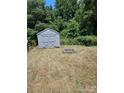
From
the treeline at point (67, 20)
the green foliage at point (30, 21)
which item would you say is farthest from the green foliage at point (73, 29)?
the green foliage at point (30, 21)

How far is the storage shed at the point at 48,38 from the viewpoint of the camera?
9.71ft

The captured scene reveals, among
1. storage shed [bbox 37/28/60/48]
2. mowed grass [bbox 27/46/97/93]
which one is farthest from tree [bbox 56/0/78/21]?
mowed grass [bbox 27/46/97/93]

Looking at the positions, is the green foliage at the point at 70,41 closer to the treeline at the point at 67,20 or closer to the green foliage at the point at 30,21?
the treeline at the point at 67,20

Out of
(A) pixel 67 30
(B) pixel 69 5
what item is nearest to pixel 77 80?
(A) pixel 67 30

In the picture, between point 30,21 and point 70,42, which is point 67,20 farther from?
point 30,21

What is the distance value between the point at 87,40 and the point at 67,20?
8.4 inches

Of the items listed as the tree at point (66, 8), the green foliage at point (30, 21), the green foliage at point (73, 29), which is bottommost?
the green foliage at point (73, 29)

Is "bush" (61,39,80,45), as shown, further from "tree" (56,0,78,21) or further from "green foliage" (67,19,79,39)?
"tree" (56,0,78,21)

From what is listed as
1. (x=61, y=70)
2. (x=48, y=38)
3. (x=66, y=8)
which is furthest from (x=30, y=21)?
(x=61, y=70)

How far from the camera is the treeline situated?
116 inches

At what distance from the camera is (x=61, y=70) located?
2.93m
